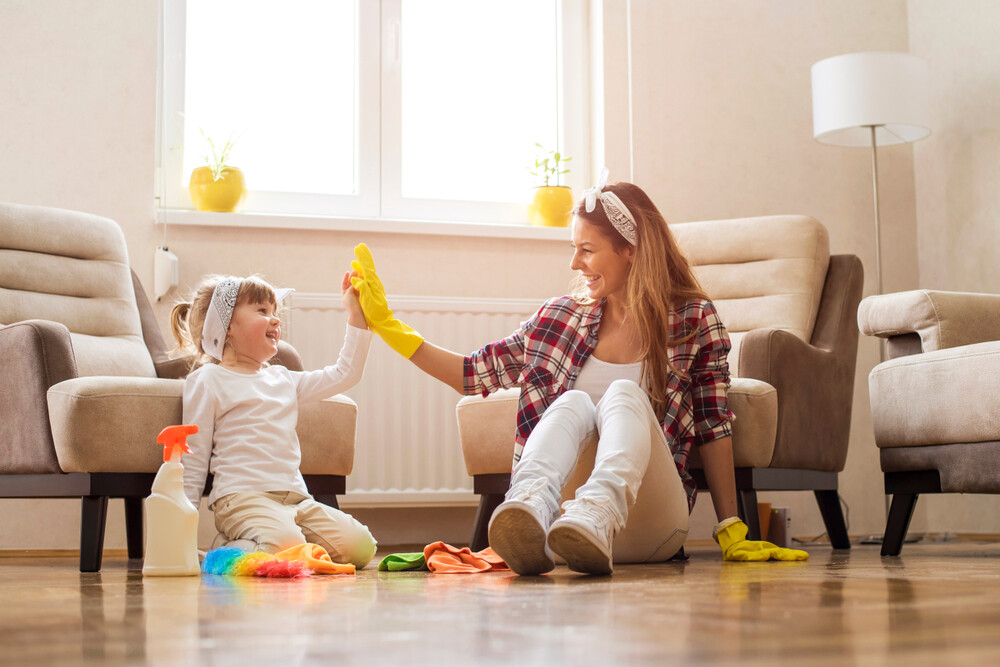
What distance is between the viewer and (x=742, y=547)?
1.70 metres

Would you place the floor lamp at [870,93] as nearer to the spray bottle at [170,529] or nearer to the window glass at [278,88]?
the window glass at [278,88]

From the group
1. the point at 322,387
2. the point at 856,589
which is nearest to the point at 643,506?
the point at 856,589

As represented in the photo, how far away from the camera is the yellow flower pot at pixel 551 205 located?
3342mm

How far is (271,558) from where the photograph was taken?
160 centimetres

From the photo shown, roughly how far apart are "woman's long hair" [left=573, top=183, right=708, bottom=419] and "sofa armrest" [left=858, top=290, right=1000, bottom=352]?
52 cm

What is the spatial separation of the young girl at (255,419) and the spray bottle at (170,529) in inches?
7.0

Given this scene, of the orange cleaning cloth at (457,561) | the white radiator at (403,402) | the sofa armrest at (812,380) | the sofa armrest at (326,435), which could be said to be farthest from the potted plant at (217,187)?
the orange cleaning cloth at (457,561)

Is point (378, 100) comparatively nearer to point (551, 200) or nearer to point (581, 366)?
point (551, 200)

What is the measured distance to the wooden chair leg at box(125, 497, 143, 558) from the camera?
2498mm

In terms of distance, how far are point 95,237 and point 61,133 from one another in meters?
0.54

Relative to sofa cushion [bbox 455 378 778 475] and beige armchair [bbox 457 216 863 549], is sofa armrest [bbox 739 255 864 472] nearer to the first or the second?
beige armchair [bbox 457 216 863 549]

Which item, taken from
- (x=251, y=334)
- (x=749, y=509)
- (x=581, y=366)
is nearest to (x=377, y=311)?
(x=251, y=334)

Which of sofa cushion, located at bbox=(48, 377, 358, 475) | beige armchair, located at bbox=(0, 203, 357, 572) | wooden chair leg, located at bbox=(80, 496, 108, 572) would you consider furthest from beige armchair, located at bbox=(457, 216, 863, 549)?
wooden chair leg, located at bbox=(80, 496, 108, 572)

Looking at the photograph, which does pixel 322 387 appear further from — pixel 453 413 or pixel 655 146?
pixel 655 146
